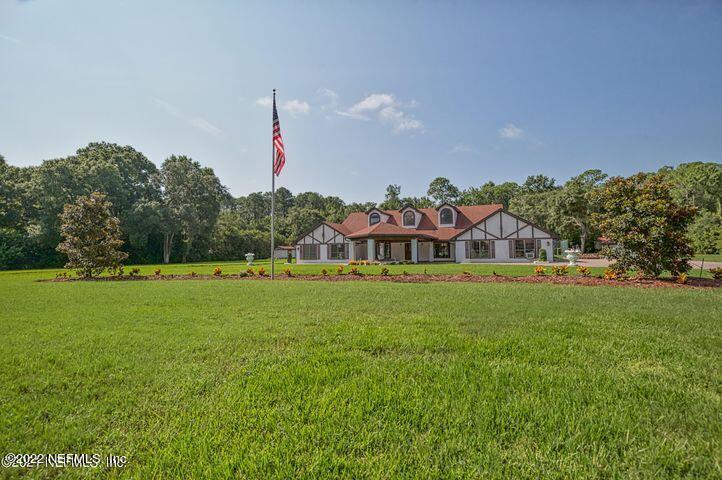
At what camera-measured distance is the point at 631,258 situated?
12016mm

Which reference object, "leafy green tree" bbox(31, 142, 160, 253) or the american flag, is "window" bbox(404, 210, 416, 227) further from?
"leafy green tree" bbox(31, 142, 160, 253)

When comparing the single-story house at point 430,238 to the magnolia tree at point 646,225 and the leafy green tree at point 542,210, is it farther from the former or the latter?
the magnolia tree at point 646,225

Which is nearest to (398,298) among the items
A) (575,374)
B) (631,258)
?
(575,374)

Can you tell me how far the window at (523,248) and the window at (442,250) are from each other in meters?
6.08

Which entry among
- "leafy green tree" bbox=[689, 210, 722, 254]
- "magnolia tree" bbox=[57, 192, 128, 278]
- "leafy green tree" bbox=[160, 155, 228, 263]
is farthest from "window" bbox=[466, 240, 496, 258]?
"leafy green tree" bbox=[160, 155, 228, 263]

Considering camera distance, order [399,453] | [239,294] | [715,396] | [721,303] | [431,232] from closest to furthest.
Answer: [399,453]
[715,396]
[721,303]
[239,294]
[431,232]

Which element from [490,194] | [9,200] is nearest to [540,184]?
[490,194]

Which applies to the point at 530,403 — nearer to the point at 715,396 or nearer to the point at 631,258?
the point at 715,396

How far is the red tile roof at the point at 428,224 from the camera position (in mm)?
31531

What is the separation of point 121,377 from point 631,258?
14518 mm

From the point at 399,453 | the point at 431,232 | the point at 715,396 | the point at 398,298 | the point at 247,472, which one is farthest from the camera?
the point at 431,232

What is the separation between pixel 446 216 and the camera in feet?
112

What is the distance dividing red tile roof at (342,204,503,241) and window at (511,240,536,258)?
3.66m

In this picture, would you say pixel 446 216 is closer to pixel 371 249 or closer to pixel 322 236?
pixel 371 249
